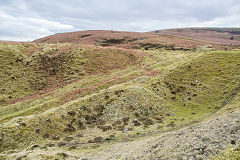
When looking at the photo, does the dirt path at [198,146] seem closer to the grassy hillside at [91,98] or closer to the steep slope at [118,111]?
the steep slope at [118,111]

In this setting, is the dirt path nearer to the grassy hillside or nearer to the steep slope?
the steep slope

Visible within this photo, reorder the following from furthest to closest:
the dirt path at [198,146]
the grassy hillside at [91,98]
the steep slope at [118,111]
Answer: the grassy hillside at [91,98], the steep slope at [118,111], the dirt path at [198,146]

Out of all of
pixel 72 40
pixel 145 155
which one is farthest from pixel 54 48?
pixel 145 155

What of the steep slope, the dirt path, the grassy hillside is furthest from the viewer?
the grassy hillside

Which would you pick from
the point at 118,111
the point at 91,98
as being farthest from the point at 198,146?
the point at 91,98

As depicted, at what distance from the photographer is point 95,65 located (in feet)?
180

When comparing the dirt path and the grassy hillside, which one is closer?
the dirt path

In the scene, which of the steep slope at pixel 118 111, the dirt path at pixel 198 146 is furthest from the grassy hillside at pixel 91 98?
the dirt path at pixel 198 146

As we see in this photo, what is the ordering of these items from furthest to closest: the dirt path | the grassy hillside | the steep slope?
1. the grassy hillside
2. the steep slope
3. the dirt path

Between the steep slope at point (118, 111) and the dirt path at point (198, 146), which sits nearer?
the dirt path at point (198, 146)

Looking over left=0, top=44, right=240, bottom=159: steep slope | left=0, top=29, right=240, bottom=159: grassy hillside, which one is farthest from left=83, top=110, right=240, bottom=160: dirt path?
left=0, top=29, right=240, bottom=159: grassy hillside

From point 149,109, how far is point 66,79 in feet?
90.7

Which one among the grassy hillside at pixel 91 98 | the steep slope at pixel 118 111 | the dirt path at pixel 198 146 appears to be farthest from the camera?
the grassy hillside at pixel 91 98

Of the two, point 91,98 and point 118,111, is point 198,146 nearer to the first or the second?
point 118,111
